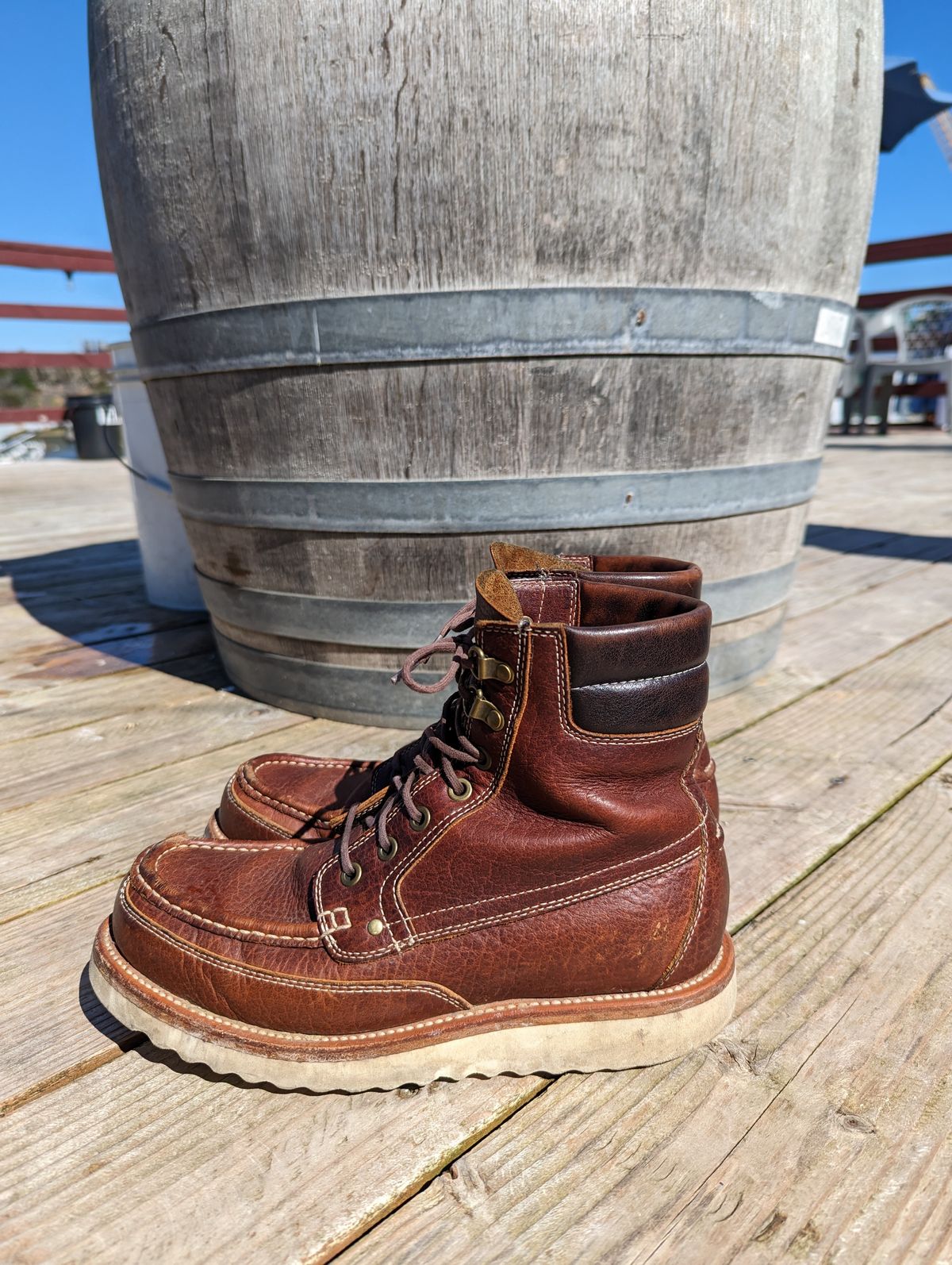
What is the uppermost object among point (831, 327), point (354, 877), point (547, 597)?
point (831, 327)

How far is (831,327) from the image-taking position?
4.75ft

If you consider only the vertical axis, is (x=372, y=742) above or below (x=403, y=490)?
below

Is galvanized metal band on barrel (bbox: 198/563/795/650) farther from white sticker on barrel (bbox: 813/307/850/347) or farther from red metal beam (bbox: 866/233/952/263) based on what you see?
red metal beam (bbox: 866/233/952/263)

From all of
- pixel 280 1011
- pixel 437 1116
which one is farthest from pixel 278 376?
pixel 437 1116

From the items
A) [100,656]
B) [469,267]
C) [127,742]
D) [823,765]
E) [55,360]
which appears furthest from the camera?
[55,360]

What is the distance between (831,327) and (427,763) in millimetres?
1093

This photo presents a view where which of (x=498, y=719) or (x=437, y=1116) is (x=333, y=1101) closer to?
(x=437, y=1116)

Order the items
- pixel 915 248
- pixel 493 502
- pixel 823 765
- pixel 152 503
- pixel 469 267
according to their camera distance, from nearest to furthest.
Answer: pixel 469 267
pixel 493 502
pixel 823 765
pixel 152 503
pixel 915 248

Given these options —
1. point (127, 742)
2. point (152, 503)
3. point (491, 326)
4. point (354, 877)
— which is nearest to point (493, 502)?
point (491, 326)

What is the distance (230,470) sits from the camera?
55.4 inches

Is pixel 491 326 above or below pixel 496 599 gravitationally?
above

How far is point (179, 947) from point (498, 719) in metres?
0.35

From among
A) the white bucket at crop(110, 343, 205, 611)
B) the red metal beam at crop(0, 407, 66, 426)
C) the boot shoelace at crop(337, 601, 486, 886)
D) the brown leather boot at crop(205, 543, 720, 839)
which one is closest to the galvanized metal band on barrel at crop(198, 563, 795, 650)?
the brown leather boot at crop(205, 543, 720, 839)

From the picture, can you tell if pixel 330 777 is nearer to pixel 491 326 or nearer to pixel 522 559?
pixel 522 559
